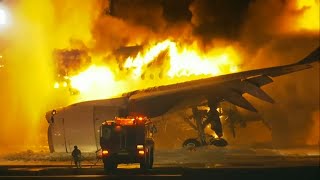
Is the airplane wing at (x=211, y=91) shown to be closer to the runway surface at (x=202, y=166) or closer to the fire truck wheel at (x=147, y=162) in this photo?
the runway surface at (x=202, y=166)

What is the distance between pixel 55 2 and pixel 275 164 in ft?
68.7

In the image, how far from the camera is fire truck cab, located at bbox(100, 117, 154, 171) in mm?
27000

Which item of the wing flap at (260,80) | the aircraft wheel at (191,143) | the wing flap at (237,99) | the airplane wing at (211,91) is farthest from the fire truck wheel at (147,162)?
the wing flap at (260,80)

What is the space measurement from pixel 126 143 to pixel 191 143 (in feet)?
29.4

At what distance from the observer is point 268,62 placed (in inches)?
1439

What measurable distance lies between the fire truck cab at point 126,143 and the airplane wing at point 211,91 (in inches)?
196

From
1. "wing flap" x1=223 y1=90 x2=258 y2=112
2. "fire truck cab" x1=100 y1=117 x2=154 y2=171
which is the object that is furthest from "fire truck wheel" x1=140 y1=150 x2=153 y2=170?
"wing flap" x1=223 y1=90 x2=258 y2=112

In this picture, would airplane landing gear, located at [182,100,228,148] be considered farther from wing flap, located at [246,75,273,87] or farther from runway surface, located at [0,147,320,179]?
wing flap, located at [246,75,273,87]

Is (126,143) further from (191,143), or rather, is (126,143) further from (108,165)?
(191,143)

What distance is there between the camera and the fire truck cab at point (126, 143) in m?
27.0

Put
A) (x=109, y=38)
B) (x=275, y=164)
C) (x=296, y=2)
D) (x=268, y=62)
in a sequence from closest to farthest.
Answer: (x=275, y=164) < (x=296, y=2) < (x=268, y=62) < (x=109, y=38)

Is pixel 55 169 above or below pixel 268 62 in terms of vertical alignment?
below

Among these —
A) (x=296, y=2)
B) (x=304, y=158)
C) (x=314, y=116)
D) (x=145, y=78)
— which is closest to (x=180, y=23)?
(x=145, y=78)

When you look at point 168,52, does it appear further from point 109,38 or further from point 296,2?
point 296,2
